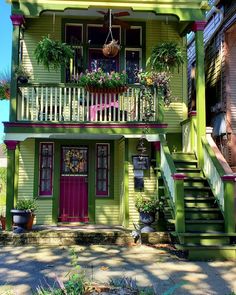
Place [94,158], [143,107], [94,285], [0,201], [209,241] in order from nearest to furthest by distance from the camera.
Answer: [94,285]
[209,241]
[143,107]
[94,158]
[0,201]

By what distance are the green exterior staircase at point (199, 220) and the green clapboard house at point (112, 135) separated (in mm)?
20

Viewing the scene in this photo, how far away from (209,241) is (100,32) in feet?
21.5

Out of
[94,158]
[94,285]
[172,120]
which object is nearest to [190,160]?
[172,120]

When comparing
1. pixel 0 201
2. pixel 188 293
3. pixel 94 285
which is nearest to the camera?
pixel 94 285

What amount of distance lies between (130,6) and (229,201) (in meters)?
5.05

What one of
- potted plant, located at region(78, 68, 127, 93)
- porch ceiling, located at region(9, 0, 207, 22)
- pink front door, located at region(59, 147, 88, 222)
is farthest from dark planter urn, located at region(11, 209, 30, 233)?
porch ceiling, located at region(9, 0, 207, 22)

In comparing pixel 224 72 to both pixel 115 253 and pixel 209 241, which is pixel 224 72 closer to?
pixel 209 241

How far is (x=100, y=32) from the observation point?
11172 millimetres

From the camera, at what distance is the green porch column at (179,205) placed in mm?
7633

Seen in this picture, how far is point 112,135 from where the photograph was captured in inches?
382

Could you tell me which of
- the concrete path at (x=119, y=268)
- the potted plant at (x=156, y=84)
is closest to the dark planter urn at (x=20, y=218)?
the concrete path at (x=119, y=268)

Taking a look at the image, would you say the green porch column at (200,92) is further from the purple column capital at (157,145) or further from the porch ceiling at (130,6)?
the purple column capital at (157,145)

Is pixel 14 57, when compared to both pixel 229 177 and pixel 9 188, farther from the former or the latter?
pixel 229 177

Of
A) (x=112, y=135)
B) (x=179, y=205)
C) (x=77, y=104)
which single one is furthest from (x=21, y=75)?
(x=179, y=205)
